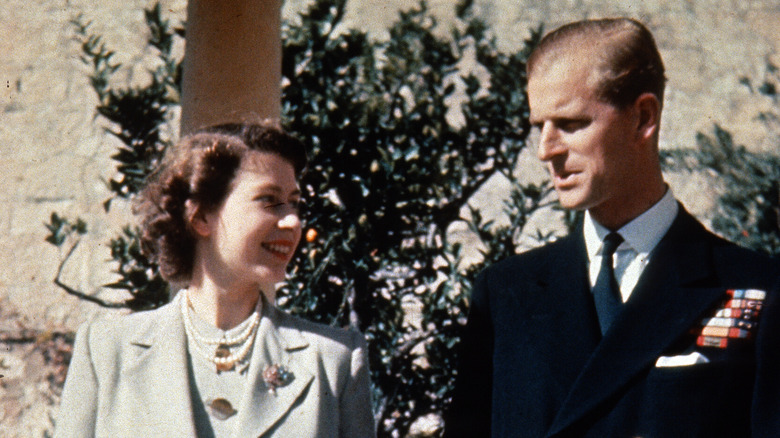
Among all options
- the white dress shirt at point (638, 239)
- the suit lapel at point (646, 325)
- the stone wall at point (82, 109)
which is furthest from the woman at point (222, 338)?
the stone wall at point (82, 109)

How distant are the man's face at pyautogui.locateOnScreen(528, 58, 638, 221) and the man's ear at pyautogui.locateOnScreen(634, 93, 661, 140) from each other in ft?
0.05

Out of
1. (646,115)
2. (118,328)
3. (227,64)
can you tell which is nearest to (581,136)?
(646,115)

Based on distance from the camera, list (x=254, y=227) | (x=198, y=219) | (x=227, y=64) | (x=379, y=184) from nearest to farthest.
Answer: (x=254, y=227) → (x=198, y=219) → (x=227, y=64) → (x=379, y=184)

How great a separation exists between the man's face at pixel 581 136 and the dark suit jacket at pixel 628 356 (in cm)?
22

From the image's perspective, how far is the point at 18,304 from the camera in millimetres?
4906

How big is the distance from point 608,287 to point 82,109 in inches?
155

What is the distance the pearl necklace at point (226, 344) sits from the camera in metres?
2.28

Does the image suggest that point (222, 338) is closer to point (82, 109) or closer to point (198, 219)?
point (198, 219)

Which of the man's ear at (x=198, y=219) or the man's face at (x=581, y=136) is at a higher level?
the man's face at (x=581, y=136)

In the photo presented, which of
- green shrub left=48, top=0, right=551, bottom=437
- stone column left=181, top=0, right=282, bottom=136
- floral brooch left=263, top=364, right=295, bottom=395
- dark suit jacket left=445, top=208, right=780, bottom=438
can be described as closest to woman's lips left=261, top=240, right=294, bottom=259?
floral brooch left=263, top=364, right=295, bottom=395

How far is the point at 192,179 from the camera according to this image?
7.73 ft

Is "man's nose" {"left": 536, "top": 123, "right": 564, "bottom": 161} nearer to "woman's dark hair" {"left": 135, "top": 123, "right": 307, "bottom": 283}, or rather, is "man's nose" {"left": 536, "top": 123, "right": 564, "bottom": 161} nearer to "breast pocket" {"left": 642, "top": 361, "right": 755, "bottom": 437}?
"breast pocket" {"left": 642, "top": 361, "right": 755, "bottom": 437}

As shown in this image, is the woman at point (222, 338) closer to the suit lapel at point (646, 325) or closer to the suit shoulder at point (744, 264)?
the suit lapel at point (646, 325)

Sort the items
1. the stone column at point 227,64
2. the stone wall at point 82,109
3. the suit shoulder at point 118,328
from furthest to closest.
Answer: the stone wall at point 82,109
the stone column at point 227,64
the suit shoulder at point 118,328
